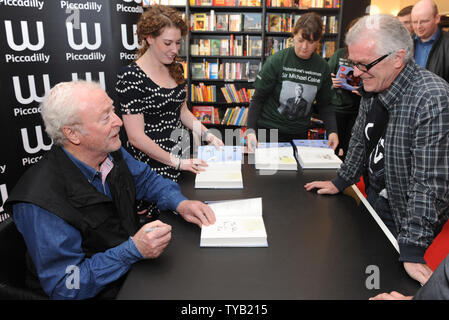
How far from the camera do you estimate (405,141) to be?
4.50 ft

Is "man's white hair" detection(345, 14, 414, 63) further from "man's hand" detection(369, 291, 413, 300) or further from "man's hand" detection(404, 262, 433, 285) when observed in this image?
"man's hand" detection(369, 291, 413, 300)

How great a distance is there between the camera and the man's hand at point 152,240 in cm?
112

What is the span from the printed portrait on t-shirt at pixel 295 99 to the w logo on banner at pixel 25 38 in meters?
1.72

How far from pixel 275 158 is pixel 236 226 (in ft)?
2.89

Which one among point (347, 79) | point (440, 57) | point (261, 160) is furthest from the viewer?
point (347, 79)

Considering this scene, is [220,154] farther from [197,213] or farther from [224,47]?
[224,47]

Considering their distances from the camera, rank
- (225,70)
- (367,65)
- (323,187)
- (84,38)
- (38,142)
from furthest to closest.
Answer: (225,70) → (84,38) → (38,142) → (323,187) → (367,65)

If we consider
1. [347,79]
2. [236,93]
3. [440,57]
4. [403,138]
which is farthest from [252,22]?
[403,138]

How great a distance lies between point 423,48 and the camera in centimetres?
338

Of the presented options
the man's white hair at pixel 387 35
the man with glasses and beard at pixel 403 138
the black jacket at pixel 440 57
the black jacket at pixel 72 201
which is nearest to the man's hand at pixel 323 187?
the man with glasses and beard at pixel 403 138

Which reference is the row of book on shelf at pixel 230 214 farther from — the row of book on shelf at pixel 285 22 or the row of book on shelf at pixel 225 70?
the row of book on shelf at pixel 285 22

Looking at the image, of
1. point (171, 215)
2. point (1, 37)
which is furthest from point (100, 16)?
point (171, 215)

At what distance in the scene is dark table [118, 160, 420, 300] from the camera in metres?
1.01
